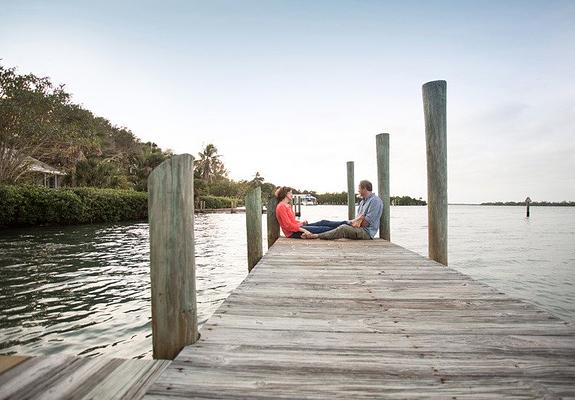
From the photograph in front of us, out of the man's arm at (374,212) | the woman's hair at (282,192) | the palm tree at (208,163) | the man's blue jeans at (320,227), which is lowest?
the man's blue jeans at (320,227)

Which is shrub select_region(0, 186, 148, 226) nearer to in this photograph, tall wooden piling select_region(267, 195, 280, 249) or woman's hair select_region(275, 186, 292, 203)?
tall wooden piling select_region(267, 195, 280, 249)

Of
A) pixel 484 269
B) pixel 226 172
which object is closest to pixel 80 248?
pixel 484 269

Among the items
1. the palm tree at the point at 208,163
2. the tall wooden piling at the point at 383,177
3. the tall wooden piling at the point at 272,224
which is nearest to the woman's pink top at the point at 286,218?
the tall wooden piling at the point at 272,224

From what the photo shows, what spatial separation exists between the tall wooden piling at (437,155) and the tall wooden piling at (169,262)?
14.0 ft

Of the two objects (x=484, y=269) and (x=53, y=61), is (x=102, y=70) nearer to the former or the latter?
(x=53, y=61)

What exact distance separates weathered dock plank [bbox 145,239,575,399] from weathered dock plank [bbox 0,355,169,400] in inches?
6.4

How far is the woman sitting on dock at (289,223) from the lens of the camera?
7.86m

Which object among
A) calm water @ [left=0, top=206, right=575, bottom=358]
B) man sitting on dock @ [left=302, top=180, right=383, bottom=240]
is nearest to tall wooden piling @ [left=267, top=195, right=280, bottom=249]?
man sitting on dock @ [left=302, top=180, right=383, bottom=240]

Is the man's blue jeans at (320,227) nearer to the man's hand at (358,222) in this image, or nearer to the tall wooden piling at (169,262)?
the man's hand at (358,222)

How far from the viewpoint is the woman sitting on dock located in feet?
25.8

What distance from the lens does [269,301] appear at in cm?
292

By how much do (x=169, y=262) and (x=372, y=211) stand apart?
6177 mm

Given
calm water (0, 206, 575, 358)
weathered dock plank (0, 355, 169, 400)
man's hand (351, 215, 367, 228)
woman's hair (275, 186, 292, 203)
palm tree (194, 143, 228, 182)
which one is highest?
palm tree (194, 143, 228, 182)

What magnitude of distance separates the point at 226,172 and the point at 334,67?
6266cm
